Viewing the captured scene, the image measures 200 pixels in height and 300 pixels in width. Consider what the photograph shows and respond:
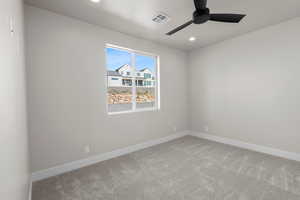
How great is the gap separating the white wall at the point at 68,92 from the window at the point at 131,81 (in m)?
0.21

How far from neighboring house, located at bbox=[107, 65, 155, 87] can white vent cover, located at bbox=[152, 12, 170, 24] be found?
3.97ft

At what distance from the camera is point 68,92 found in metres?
2.43

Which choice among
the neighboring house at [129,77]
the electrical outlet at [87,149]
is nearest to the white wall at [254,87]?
the neighboring house at [129,77]

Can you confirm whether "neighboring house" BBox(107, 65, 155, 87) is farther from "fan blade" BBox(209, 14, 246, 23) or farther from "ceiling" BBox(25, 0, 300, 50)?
"fan blade" BBox(209, 14, 246, 23)

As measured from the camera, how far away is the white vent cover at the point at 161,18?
2.45m

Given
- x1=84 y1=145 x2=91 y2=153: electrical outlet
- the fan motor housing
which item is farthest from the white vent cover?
x1=84 y1=145 x2=91 y2=153: electrical outlet

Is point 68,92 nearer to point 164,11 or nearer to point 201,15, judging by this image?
point 164,11

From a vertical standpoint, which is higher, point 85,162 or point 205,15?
point 205,15

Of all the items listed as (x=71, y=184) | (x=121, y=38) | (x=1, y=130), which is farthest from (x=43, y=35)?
(x=71, y=184)

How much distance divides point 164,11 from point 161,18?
210mm

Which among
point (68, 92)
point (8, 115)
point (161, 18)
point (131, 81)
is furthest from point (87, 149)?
point (161, 18)

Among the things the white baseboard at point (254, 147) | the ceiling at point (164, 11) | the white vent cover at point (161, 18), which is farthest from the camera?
the white baseboard at point (254, 147)

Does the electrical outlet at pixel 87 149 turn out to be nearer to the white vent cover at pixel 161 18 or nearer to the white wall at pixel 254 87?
the white vent cover at pixel 161 18

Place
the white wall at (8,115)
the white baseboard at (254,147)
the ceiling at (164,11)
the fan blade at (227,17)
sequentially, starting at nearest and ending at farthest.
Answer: the white wall at (8,115), the fan blade at (227,17), the ceiling at (164,11), the white baseboard at (254,147)
